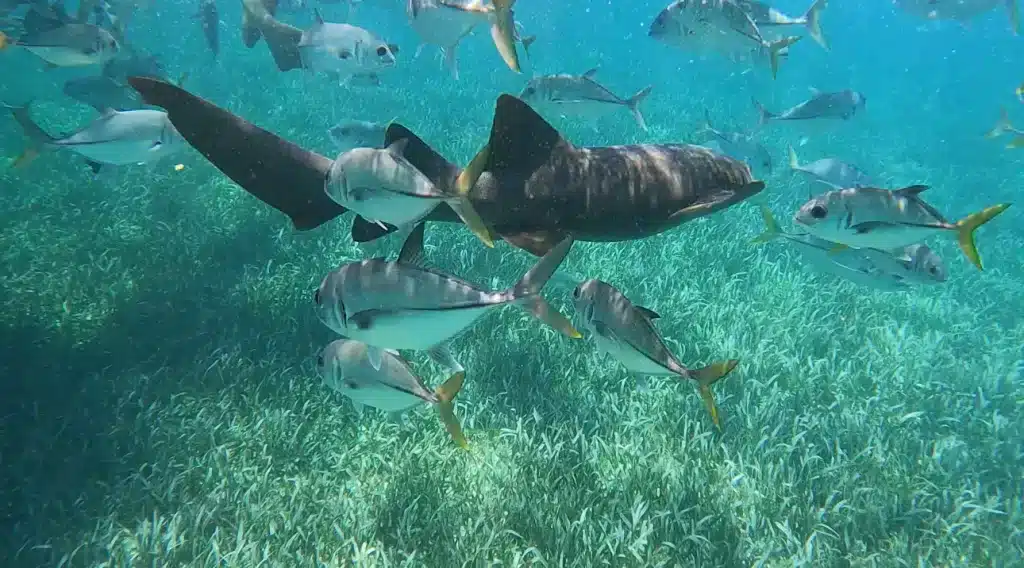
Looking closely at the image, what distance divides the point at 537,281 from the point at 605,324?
104 cm

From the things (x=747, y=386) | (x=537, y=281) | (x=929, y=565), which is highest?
(x=537, y=281)

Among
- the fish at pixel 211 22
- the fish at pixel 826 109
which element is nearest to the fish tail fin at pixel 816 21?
the fish at pixel 826 109

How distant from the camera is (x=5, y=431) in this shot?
15.1ft

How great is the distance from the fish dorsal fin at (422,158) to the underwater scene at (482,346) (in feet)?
0.05

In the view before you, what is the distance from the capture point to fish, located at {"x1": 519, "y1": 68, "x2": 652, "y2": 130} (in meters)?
6.97

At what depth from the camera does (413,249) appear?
8.70 feet

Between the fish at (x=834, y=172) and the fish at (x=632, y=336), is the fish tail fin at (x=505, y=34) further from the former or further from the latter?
the fish at (x=834, y=172)

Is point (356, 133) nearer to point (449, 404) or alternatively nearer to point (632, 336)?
point (449, 404)

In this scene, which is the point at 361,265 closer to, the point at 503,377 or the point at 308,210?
the point at 308,210

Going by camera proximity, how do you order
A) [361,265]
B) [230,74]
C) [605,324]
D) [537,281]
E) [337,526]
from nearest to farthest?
[537,281], [361,265], [605,324], [337,526], [230,74]

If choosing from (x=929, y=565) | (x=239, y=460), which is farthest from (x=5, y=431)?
(x=929, y=565)

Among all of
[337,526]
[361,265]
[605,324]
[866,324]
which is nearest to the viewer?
[361,265]

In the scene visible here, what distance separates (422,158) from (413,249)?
0.49 meters

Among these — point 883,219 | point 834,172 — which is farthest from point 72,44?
point 834,172
